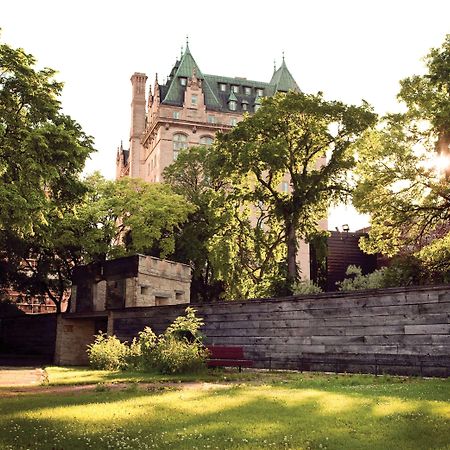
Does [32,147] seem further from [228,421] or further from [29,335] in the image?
[29,335]

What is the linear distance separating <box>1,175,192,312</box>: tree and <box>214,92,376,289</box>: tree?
6.92 metres

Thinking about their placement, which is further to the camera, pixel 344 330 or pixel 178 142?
pixel 178 142

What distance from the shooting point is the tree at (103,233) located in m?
40.5

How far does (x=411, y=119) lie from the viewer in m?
26.9

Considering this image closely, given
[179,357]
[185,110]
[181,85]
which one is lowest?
[179,357]

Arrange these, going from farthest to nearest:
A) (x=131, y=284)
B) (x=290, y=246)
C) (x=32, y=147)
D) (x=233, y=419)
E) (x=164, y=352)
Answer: (x=290, y=246) → (x=131, y=284) → (x=32, y=147) → (x=164, y=352) → (x=233, y=419)

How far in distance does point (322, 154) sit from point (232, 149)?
20.1 ft

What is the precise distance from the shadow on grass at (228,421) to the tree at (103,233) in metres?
29.3

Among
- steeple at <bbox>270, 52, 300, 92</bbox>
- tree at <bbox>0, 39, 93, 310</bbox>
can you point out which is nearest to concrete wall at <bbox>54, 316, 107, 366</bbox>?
tree at <bbox>0, 39, 93, 310</bbox>

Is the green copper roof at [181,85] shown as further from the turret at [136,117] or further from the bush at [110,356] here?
the bush at [110,356]

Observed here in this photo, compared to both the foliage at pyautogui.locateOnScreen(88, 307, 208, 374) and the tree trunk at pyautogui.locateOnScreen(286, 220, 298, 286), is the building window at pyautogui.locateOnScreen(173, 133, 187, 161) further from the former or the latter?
the foliage at pyautogui.locateOnScreen(88, 307, 208, 374)

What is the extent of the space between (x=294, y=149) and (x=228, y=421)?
100 feet

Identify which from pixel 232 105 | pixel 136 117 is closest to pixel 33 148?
pixel 232 105

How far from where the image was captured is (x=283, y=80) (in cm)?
9688
